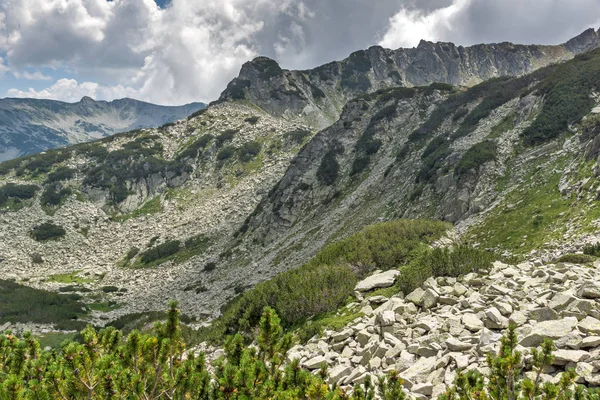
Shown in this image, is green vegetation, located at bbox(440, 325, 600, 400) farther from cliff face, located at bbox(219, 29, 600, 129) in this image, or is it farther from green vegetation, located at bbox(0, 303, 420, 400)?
cliff face, located at bbox(219, 29, 600, 129)

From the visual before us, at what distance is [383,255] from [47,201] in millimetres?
83229

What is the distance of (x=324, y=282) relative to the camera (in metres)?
13.8

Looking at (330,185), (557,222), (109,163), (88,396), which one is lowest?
(557,222)

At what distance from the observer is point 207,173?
8394 centimetres

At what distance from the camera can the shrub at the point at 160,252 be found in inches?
2275

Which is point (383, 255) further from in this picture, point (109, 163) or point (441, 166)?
point (109, 163)

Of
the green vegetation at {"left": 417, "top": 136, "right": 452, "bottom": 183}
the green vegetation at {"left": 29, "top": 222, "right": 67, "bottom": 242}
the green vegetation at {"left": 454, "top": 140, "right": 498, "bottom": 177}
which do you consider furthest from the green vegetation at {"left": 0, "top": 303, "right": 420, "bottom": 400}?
the green vegetation at {"left": 29, "top": 222, "right": 67, "bottom": 242}

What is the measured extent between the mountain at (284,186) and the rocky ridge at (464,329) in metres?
6.86

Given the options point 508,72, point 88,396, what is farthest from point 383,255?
point 508,72

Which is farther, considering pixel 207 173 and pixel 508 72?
pixel 508 72

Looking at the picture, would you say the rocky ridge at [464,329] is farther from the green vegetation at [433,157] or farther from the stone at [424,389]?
the green vegetation at [433,157]

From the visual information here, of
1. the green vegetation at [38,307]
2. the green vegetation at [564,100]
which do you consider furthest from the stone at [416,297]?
the green vegetation at [38,307]

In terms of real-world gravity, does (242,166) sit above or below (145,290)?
above

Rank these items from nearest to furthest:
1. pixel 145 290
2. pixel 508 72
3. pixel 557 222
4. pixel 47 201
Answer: pixel 557 222, pixel 145 290, pixel 47 201, pixel 508 72
